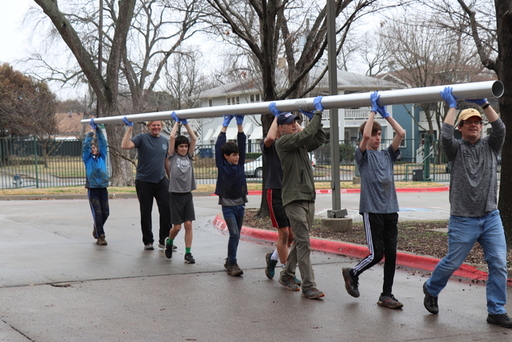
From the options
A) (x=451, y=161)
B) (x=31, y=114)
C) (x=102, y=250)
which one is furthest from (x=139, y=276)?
(x=31, y=114)

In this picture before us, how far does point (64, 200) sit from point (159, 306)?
16.0 meters

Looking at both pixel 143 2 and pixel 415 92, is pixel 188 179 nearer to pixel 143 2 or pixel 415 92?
pixel 415 92

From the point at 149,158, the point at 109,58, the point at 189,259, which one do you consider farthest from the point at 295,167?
the point at 109,58

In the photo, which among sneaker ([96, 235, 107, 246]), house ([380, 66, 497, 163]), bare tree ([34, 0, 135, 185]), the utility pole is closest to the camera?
sneaker ([96, 235, 107, 246])

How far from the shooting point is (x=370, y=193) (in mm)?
6727

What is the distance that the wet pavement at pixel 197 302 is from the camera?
569cm

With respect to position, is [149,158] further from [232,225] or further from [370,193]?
[370,193]

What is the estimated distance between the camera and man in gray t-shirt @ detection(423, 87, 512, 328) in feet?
19.6

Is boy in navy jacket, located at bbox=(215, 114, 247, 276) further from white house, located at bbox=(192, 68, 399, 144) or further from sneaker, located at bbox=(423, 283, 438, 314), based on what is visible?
white house, located at bbox=(192, 68, 399, 144)

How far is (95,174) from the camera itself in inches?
428

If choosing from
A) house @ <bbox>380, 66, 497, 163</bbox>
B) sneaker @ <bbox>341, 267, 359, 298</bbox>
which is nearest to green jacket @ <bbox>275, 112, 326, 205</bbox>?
sneaker @ <bbox>341, 267, 359, 298</bbox>

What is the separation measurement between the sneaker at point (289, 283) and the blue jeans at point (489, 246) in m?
1.89

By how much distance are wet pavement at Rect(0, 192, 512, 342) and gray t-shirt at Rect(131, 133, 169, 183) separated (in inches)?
47.5

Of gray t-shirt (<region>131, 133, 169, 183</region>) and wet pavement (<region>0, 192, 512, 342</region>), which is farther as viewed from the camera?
gray t-shirt (<region>131, 133, 169, 183</region>)
